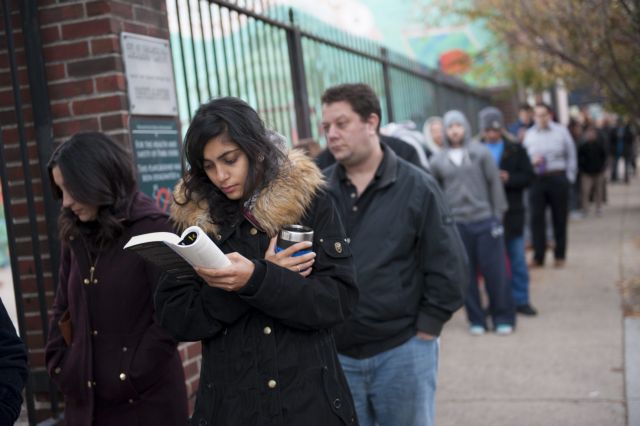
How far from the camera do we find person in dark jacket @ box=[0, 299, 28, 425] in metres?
2.40

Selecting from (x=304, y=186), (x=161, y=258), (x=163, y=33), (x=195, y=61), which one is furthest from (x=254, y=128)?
(x=195, y=61)

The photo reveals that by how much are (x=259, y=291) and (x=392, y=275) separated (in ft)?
4.16

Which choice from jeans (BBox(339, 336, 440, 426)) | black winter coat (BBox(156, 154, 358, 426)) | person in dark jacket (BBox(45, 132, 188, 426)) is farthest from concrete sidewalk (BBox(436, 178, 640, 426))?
black winter coat (BBox(156, 154, 358, 426))

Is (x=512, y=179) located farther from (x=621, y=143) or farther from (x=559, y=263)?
(x=621, y=143)

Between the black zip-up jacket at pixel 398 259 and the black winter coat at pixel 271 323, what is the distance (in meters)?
0.86

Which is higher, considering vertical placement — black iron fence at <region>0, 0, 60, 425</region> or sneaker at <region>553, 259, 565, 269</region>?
black iron fence at <region>0, 0, 60, 425</region>

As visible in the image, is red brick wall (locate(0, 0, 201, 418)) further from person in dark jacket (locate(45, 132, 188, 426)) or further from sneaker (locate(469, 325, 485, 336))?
sneaker (locate(469, 325, 485, 336))

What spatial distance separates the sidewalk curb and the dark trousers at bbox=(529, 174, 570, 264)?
3004 millimetres

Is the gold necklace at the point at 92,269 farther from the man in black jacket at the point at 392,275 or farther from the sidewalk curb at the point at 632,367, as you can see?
the sidewalk curb at the point at 632,367

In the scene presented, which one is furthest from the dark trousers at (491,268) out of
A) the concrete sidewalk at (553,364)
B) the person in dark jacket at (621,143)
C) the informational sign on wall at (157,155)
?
the person in dark jacket at (621,143)

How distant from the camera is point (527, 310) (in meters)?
8.80

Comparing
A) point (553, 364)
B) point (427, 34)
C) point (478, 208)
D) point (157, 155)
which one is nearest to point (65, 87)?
point (157, 155)

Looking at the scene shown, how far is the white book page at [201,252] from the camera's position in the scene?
96.3 inches

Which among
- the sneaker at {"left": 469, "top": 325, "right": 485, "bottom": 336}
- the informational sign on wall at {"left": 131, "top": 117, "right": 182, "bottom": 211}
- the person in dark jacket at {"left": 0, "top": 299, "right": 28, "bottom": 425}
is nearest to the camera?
the person in dark jacket at {"left": 0, "top": 299, "right": 28, "bottom": 425}
